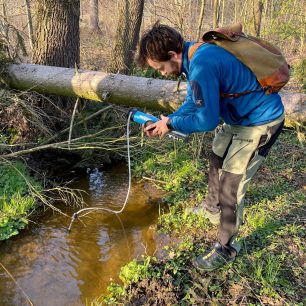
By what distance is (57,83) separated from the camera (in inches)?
179

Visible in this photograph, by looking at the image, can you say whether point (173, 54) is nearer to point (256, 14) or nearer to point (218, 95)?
point (218, 95)

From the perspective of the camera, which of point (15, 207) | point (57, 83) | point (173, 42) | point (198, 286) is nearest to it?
point (173, 42)

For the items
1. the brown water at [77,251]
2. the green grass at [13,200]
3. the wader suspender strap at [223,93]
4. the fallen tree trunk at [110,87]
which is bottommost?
the brown water at [77,251]

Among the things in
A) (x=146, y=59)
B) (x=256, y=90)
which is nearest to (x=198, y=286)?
(x=256, y=90)

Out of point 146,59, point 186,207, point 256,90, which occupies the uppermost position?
point 146,59

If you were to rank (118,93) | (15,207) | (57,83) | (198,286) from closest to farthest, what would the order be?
1. (198,286)
2. (15,207)
3. (118,93)
4. (57,83)

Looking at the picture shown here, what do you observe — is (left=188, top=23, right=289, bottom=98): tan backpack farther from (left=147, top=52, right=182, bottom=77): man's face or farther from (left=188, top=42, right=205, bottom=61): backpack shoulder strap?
(left=147, top=52, right=182, bottom=77): man's face

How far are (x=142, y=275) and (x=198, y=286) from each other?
505 mm

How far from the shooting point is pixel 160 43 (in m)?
2.40

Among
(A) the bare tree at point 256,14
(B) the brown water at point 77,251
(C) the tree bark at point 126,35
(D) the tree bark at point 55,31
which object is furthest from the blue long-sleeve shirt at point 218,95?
(A) the bare tree at point 256,14

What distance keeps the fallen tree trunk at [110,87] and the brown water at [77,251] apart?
1.34 metres

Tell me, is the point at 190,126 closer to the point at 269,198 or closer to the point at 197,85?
the point at 197,85

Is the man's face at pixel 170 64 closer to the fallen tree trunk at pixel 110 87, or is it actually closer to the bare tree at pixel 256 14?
the fallen tree trunk at pixel 110 87

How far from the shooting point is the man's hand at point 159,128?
2.69 metres
